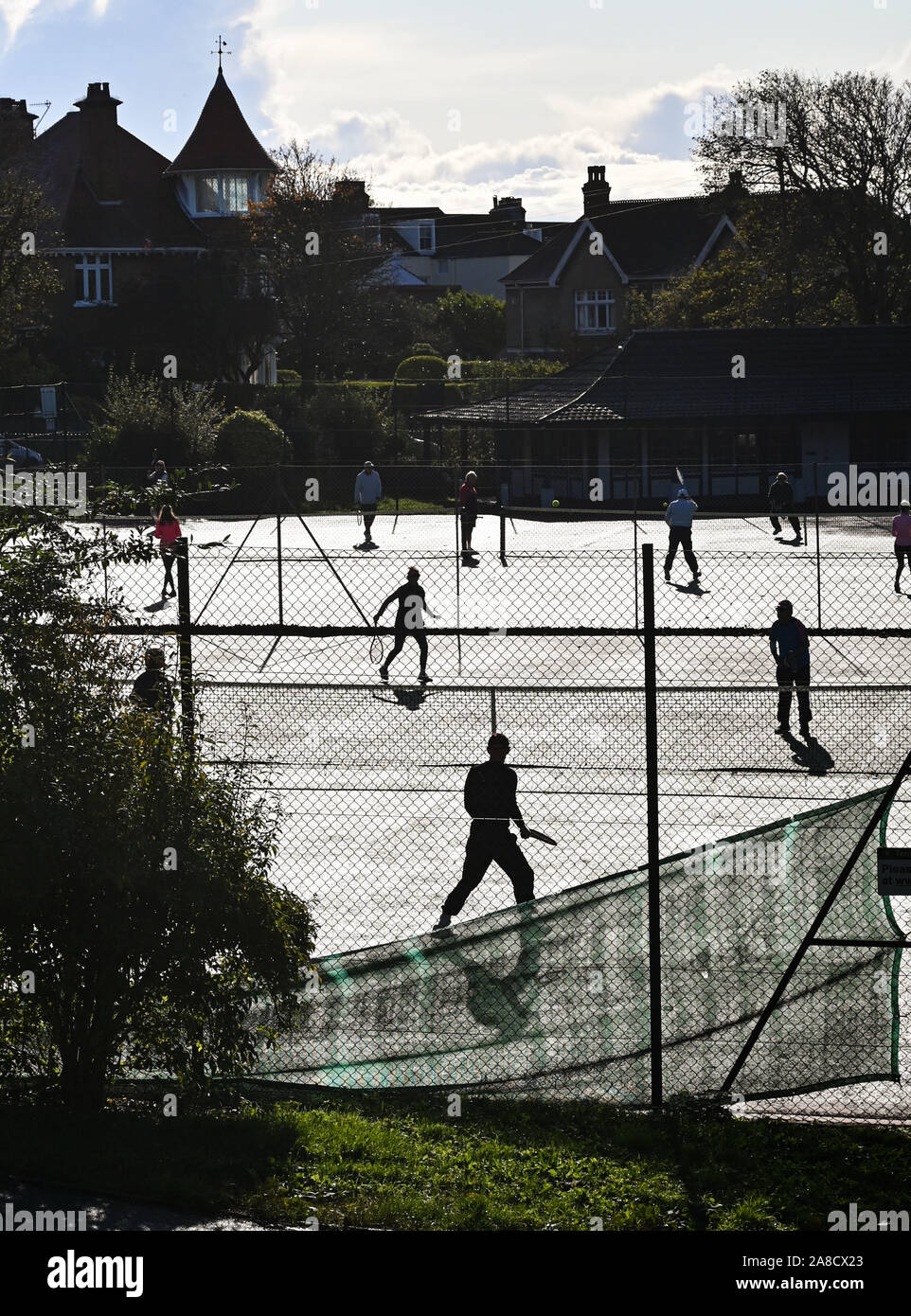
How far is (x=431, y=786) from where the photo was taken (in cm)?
1269

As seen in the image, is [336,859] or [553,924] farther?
[336,859]

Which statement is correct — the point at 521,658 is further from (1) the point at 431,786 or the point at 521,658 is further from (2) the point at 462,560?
(2) the point at 462,560

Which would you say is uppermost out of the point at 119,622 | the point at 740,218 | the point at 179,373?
the point at 740,218

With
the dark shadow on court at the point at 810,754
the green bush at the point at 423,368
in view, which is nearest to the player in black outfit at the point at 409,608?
the dark shadow on court at the point at 810,754

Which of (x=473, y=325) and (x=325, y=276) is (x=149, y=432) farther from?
(x=473, y=325)

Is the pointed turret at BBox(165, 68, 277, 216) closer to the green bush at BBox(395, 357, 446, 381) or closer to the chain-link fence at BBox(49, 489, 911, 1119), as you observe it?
the green bush at BBox(395, 357, 446, 381)

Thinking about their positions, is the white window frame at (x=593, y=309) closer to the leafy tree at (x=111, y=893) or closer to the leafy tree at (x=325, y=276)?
the leafy tree at (x=325, y=276)

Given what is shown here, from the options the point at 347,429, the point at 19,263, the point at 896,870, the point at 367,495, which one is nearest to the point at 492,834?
the point at 896,870

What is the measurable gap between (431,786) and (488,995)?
17.9 feet

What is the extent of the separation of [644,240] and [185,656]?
67.3m

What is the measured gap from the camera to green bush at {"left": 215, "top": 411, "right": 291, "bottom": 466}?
43.3 m

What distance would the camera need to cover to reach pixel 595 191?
7800 cm
